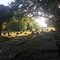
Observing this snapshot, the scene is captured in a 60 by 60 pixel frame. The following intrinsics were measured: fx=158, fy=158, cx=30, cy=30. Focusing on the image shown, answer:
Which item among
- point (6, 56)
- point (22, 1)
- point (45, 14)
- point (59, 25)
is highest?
point (22, 1)

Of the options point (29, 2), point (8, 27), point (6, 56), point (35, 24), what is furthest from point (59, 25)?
point (35, 24)

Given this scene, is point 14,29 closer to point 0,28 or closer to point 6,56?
point 0,28

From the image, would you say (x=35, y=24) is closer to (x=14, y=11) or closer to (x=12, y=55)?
(x=14, y=11)

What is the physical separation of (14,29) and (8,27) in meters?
1.92

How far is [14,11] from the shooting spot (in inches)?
944

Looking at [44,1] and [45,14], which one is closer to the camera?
[44,1]

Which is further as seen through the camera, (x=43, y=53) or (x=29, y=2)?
(x=29, y=2)

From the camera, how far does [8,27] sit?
37.9m

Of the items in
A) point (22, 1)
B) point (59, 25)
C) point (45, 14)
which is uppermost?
point (22, 1)

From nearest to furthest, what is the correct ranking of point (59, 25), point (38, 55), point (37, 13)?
point (38, 55) → point (59, 25) → point (37, 13)

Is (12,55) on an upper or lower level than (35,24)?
lower

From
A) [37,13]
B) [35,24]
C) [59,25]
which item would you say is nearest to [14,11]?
[37,13]

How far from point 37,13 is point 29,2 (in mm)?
2858

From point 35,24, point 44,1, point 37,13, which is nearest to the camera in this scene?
point 44,1
